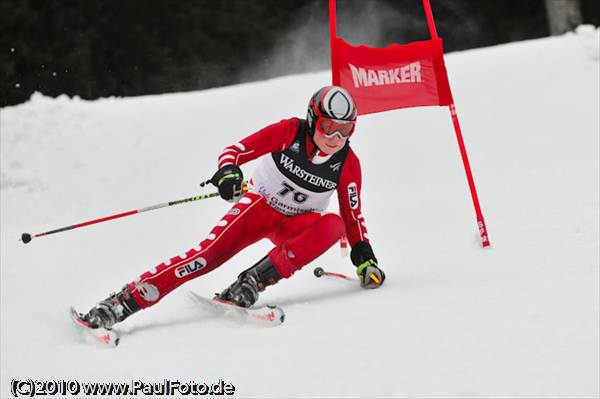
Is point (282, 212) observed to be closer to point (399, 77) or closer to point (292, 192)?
point (292, 192)

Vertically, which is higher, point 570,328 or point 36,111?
point 36,111

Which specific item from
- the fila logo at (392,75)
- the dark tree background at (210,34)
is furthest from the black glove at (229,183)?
the dark tree background at (210,34)

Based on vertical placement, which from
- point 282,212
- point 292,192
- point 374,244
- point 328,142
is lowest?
point 374,244

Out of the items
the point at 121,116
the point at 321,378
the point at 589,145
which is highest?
the point at 121,116

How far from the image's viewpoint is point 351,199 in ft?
15.9

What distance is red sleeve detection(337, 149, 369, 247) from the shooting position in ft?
15.8

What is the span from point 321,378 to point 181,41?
14658mm

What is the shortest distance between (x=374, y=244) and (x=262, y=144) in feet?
5.50

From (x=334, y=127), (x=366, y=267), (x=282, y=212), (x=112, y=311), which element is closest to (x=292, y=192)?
(x=282, y=212)

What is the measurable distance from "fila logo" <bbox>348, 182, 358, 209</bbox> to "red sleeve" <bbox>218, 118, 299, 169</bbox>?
46 cm

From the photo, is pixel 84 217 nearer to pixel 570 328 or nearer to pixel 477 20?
pixel 570 328

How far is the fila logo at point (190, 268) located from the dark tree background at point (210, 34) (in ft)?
38.8

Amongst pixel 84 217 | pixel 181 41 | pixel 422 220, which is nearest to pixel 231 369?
pixel 422 220

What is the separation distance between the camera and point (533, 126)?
7781 mm
